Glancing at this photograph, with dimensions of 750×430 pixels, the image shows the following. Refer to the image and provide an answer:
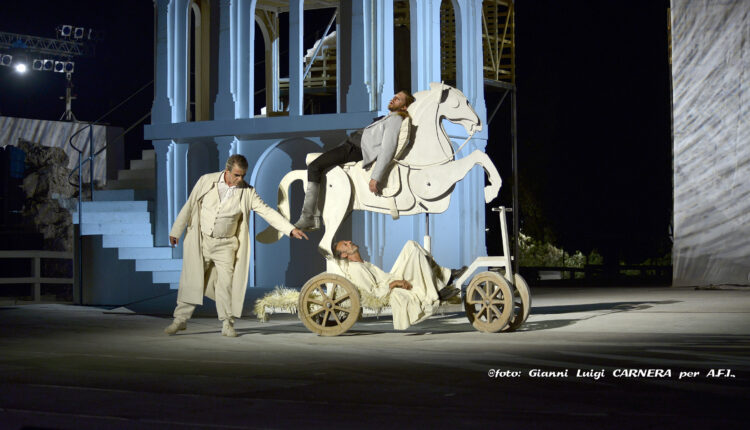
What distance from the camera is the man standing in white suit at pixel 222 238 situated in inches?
428

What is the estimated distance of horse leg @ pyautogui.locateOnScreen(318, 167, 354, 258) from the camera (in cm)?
1111

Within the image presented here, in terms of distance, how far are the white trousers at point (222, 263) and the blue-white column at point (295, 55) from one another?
241 inches

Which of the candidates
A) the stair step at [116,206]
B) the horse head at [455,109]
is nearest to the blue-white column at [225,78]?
the stair step at [116,206]

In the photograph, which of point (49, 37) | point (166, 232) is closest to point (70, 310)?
point (166, 232)

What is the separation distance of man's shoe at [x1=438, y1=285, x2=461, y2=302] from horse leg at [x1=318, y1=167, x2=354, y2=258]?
→ 49.2 inches

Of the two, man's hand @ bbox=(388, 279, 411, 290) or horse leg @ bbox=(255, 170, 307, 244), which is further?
horse leg @ bbox=(255, 170, 307, 244)

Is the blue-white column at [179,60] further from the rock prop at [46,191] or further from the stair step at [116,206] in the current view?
the rock prop at [46,191]

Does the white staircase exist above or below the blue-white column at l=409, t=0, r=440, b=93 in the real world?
below

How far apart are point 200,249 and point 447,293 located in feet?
8.27

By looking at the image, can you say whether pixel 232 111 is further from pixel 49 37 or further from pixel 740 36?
pixel 49 37

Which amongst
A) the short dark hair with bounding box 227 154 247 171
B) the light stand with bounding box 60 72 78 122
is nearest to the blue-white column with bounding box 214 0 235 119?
the short dark hair with bounding box 227 154 247 171

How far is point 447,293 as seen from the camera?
10609 millimetres

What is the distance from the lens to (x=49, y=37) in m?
37.4

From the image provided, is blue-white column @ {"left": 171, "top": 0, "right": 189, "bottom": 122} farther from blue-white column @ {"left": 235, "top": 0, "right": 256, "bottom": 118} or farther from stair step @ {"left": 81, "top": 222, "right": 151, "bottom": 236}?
stair step @ {"left": 81, "top": 222, "right": 151, "bottom": 236}
